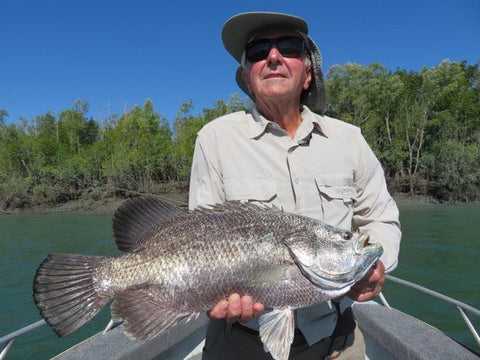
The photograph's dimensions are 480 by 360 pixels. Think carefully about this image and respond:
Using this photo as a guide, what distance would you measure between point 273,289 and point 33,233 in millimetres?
27876

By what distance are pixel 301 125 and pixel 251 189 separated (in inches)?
22.4

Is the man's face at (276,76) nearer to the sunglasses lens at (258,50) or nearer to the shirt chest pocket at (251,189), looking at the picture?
the sunglasses lens at (258,50)

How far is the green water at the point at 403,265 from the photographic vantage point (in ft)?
28.1

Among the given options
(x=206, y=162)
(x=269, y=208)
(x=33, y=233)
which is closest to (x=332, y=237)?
(x=269, y=208)

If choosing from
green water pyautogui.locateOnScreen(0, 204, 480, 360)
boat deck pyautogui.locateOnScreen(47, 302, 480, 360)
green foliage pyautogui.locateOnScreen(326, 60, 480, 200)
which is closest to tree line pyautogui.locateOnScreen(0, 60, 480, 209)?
green foliage pyautogui.locateOnScreen(326, 60, 480, 200)

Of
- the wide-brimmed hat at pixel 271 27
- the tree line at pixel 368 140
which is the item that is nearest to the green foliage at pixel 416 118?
the tree line at pixel 368 140

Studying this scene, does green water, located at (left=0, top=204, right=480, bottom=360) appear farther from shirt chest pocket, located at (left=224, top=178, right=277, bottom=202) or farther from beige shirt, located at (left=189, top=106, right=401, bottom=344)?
shirt chest pocket, located at (left=224, top=178, right=277, bottom=202)

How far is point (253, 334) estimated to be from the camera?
2482 mm

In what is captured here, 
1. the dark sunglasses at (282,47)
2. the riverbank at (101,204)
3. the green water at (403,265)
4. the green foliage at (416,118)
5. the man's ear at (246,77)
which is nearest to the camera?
the dark sunglasses at (282,47)

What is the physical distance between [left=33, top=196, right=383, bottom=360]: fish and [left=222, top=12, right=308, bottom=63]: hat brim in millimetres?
1416

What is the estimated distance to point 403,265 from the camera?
14.3 meters

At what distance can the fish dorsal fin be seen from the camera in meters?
2.35

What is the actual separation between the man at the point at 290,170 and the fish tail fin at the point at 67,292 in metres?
0.76

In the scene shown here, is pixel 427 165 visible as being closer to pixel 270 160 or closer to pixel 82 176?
pixel 82 176
